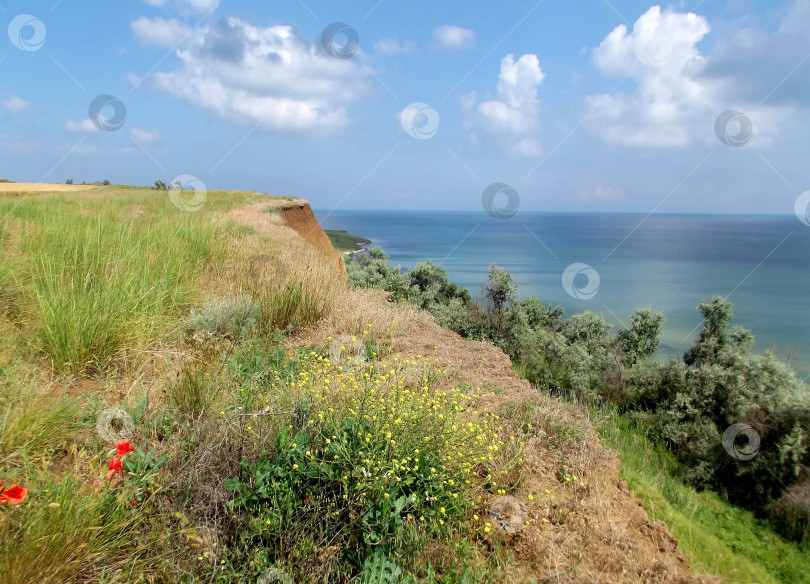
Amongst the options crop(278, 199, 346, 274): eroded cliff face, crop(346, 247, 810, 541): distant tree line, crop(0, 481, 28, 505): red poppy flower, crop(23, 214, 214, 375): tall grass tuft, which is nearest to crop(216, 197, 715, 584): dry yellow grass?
crop(23, 214, 214, 375): tall grass tuft

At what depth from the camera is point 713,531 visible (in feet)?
14.6

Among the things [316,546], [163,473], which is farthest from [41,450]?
[316,546]

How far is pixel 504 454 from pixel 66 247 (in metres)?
5.38

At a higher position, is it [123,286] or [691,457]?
[123,286]

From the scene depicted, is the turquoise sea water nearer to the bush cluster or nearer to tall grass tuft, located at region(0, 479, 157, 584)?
the bush cluster

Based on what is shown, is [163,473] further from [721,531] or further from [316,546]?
[721,531]

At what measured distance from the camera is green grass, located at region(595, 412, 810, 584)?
3326 millimetres

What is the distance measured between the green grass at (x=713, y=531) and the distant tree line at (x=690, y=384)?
1.79 ft

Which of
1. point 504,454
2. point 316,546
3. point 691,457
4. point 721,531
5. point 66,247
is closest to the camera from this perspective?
point 316,546

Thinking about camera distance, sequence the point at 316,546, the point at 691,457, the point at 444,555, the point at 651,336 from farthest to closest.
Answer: the point at 651,336 → the point at 691,457 → the point at 444,555 → the point at 316,546

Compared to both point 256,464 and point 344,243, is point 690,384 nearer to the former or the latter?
point 256,464

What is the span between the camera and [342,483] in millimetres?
2717

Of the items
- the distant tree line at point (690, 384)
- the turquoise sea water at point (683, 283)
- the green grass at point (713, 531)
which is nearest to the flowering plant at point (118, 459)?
the green grass at point (713, 531)

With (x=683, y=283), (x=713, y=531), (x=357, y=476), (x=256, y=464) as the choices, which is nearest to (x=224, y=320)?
(x=256, y=464)
